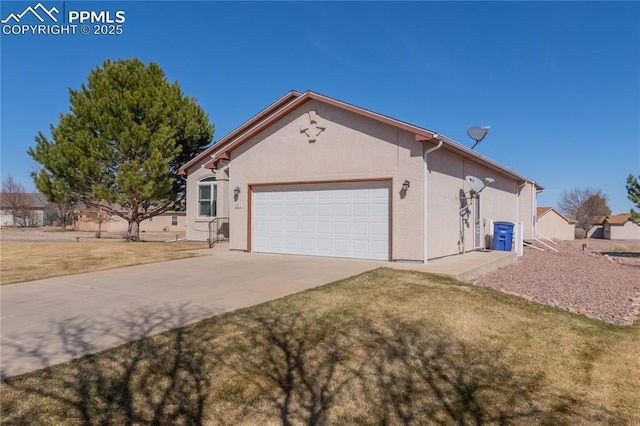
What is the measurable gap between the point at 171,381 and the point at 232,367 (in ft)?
1.92

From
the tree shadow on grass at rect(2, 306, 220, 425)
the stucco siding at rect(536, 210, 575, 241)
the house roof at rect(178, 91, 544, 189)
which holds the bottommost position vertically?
the tree shadow on grass at rect(2, 306, 220, 425)

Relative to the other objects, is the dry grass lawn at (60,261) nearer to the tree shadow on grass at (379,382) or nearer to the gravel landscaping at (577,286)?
the tree shadow on grass at (379,382)

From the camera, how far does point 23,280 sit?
8398mm

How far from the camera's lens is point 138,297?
6664mm

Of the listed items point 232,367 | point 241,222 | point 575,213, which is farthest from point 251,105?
point 575,213

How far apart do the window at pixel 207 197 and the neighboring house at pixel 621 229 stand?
5194 centimetres

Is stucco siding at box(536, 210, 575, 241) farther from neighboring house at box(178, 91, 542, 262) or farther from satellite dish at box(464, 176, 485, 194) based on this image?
satellite dish at box(464, 176, 485, 194)

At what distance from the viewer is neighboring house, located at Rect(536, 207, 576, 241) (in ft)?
98.2

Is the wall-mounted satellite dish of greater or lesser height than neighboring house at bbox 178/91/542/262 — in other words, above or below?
above

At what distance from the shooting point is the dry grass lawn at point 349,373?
10.8 feet

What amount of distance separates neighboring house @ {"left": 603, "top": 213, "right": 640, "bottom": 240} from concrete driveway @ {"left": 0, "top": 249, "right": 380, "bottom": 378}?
53445mm

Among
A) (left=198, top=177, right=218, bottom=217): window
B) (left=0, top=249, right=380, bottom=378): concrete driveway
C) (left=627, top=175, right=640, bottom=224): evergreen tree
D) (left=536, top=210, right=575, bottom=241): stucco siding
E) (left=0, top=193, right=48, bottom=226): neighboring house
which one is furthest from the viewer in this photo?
(left=0, top=193, right=48, bottom=226): neighboring house

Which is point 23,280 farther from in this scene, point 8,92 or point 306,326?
point 8,92

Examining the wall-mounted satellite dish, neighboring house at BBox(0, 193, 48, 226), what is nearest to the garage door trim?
the wall-mounted satellite dish
